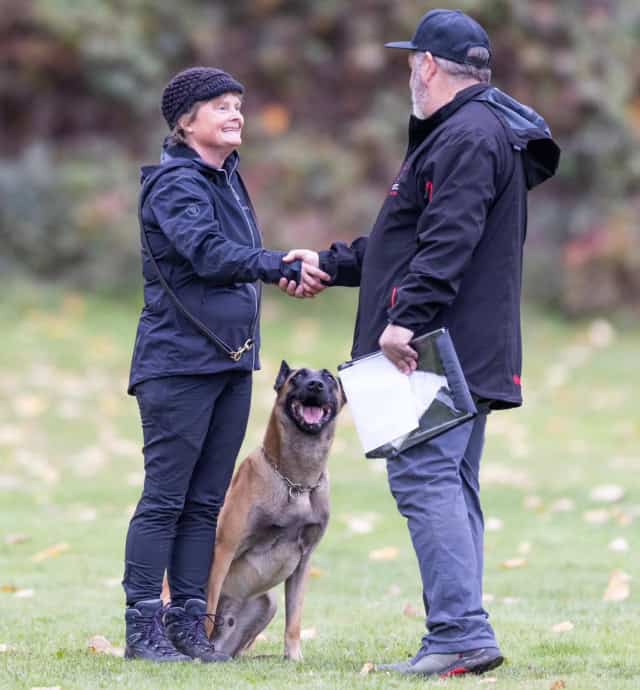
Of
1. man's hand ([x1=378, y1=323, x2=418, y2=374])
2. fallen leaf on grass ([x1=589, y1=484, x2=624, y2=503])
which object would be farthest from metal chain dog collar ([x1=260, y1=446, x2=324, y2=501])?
fallen leaf on grass ([x1=589, y1=484, x2=624, y2=503])

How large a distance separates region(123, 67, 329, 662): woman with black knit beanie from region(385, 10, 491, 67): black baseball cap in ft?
2.62

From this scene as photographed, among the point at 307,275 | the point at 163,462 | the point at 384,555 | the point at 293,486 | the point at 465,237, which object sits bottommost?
the point at 384,555

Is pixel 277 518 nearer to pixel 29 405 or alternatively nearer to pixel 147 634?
pixel 147 634

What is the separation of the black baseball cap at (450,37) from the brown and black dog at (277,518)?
148 centimetres

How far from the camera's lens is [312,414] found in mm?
5660

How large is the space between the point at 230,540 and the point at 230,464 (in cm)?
34

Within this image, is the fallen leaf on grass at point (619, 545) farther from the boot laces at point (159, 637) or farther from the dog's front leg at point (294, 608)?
the boot laces at point (159, 637)

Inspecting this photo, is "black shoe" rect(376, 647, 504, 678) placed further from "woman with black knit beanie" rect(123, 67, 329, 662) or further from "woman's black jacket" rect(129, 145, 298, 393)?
"woman's black jacket" rect(129, 145, 298, 393)

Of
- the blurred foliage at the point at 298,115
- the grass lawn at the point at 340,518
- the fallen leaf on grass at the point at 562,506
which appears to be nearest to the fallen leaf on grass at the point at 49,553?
the grass lawn at the point at 340,518

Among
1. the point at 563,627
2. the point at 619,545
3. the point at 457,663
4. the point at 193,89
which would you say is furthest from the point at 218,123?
the point at 619,545

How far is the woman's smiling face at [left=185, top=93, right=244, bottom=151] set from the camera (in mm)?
5141

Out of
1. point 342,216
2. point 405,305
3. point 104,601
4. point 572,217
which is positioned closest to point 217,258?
point 405,305

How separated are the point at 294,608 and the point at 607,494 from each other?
4.47 m

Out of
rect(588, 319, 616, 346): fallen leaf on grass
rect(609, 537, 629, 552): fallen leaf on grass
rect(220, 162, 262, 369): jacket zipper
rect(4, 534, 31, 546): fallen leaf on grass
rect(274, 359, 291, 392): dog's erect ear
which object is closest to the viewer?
rect(220, 162, 262, 369): jacket zipper
